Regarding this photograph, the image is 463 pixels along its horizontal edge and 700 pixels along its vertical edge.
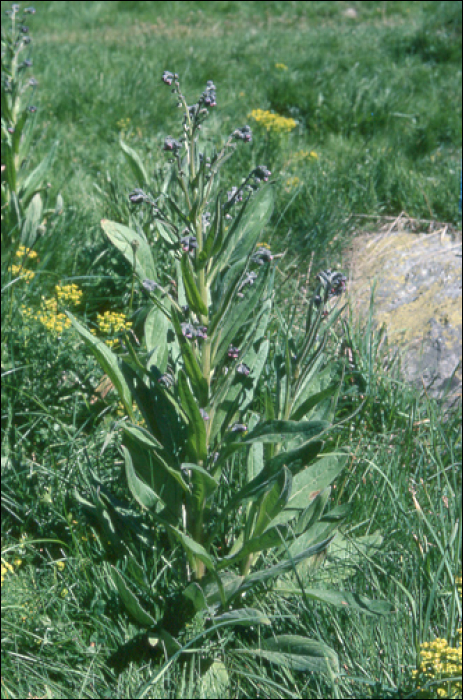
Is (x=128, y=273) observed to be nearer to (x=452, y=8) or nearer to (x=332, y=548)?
(x=332, y=548)

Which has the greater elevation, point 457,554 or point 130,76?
point 130,76

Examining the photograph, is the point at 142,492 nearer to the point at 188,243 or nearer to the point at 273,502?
the point at 273,502

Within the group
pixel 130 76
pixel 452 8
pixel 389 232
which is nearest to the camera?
pixel 389 232

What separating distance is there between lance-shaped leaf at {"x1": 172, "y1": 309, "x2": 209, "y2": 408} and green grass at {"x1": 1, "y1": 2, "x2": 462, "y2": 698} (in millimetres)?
469

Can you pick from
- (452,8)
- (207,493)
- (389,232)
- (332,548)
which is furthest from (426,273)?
(452,8)

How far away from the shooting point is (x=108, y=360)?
172 centimetres

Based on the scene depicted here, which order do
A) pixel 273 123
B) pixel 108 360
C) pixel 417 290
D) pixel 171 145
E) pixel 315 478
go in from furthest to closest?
pixel 273 123, pixel 417 290, pixel 315 478, pixel 108 360, pixel 171 145

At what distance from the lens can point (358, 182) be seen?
392 cm

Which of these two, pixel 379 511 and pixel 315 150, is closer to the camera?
pixel 379 511

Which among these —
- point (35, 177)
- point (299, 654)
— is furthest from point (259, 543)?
point (35, 177)

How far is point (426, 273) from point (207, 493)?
6.55 feet

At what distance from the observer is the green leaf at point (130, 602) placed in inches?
65.4

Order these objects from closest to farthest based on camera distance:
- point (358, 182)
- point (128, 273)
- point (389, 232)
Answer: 1. point (128, 273)
2. point (389, 232)
3. point (358, 182)

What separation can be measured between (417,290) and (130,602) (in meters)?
2.09
